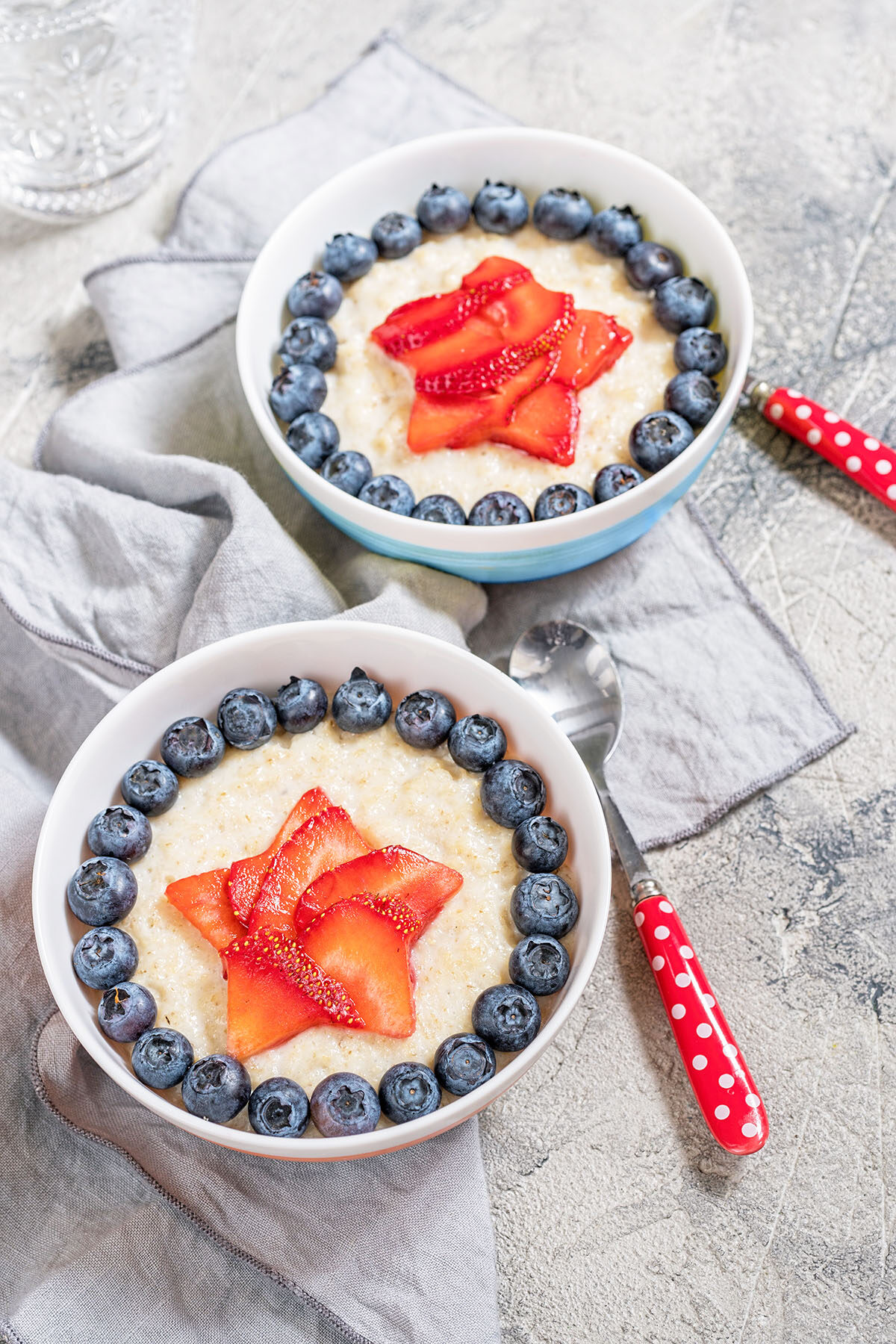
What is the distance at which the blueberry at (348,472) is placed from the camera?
83.2 inches

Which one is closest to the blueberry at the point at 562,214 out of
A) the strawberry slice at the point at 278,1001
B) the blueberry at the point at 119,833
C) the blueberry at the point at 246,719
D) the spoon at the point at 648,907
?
the spoon at the point at 648,907

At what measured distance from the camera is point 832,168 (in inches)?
105

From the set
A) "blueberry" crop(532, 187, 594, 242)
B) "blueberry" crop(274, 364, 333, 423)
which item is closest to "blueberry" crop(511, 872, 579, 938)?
"blueberry" crop(274, 364, 333, 423)

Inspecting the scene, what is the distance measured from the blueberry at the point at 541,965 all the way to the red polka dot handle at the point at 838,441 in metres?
1.14

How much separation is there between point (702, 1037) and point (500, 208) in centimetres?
163

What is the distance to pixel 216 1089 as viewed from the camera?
1.59 metres

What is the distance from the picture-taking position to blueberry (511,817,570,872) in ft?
5.73

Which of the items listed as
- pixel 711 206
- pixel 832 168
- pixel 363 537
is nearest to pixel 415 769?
pixel 363 537

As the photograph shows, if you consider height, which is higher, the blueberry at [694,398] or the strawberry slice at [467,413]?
the blueberry at [694,398]

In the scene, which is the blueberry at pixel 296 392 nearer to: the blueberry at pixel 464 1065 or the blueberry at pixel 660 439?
the blueberry at pixel 660 439

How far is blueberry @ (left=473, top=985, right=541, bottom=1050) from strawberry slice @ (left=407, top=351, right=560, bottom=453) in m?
1.00

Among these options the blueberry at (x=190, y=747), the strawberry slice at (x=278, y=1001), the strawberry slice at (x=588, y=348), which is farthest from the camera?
the strawberry slice at (x=588, y=348)

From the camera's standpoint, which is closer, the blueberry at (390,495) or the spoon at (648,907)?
the spoon at (648,907)

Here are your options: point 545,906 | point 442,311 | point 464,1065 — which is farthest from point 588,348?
point 464,1065
